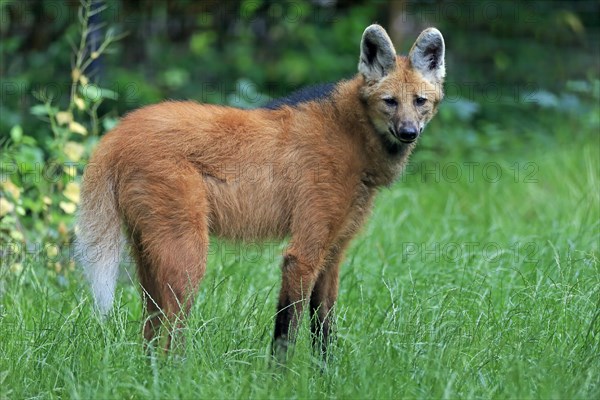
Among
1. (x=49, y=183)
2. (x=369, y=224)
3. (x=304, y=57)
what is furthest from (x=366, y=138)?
(x=304, y=57)

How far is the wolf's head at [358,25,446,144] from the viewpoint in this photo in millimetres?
3393

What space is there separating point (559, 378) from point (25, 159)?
9.88 ft

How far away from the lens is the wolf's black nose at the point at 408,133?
10.9 ft

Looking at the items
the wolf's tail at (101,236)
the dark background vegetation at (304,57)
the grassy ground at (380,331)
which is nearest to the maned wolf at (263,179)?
the wolf's tail at (101,236)

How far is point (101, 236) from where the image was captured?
3266 mm

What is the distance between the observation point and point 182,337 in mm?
3059

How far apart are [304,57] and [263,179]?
436 cm

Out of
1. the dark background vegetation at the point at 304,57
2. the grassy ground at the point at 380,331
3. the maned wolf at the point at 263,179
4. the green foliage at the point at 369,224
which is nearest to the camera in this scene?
the grassy ground at the point at 380,331

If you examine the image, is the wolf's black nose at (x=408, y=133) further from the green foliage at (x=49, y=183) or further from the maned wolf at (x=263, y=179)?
the green foliage at (x=49, y=183)

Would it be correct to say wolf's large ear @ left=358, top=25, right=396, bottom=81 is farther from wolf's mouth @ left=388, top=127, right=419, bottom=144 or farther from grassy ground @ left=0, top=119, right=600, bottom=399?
grassy ground @ left=0, top=119, right=600, bottom=399

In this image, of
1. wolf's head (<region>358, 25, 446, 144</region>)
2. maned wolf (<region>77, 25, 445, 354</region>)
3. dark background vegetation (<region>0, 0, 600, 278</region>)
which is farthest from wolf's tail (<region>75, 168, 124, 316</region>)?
dark background vegetation (<region>0, 0, 600, 278</region>)

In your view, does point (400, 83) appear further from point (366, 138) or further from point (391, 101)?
point (366, 138)

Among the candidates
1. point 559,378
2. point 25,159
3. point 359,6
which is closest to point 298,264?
point 559,378

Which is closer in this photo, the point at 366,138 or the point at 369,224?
the point at 366,138
